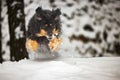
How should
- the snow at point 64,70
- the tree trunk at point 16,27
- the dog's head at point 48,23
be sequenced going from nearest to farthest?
the snow at point 64,70
the dog's head at point 48,23
the tree trunk at point 16,27

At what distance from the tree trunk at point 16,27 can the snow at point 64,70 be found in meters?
0.42

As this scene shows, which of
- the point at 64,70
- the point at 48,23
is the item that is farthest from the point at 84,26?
the point at 64,70

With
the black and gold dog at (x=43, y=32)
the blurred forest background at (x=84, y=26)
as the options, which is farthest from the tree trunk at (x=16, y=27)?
the black and gold dog at (x=43, y=32)

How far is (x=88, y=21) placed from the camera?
3.16m

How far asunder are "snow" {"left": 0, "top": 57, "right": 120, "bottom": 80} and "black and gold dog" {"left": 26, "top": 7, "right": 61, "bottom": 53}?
15cm

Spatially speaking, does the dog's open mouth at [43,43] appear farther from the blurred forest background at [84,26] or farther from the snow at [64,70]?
the blurred forest background at [84,26]

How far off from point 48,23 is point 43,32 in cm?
10

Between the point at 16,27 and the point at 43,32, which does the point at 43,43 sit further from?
the point at 16,27

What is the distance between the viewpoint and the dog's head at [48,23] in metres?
2.49

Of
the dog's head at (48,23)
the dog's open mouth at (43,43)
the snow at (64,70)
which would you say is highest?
the dog's head at (48,23)

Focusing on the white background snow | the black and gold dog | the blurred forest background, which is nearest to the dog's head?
the black and gold dog

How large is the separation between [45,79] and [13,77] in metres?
0.26

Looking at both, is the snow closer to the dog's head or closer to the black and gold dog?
the black and gold dog

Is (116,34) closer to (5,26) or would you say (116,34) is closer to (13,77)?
(5,26)
